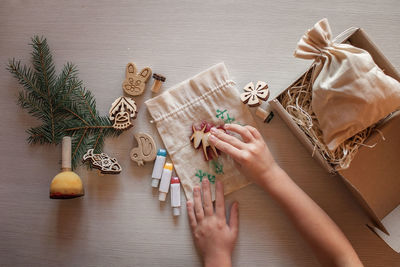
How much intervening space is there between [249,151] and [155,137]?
Answer: 26 cm

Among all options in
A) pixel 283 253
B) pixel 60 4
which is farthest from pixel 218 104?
pixel 60 4

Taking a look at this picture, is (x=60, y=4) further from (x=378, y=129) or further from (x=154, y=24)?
(x=378, y=129)

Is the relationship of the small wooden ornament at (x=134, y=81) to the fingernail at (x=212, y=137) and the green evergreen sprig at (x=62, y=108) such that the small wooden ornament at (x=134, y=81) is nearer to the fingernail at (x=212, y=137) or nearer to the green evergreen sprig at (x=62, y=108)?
the green evergreen sprig at (x=62, y=108)

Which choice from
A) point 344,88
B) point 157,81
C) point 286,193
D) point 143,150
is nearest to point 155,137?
point 143,150

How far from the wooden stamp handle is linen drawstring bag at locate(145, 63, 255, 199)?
23 cm

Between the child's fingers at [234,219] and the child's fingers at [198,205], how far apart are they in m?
0.08

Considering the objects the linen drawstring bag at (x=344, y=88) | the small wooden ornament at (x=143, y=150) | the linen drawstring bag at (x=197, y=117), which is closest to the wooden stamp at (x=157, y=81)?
the linen drawstring bag at (x=197, y=117)

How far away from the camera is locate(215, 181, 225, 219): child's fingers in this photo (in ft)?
2.55

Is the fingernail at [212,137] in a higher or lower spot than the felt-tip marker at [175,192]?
higher

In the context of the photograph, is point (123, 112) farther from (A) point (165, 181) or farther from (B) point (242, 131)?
(B) point (242, 131)

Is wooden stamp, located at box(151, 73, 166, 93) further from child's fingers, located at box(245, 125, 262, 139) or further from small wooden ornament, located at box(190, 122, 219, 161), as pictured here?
child's fingers, located at box(245, 125, 262, 139)

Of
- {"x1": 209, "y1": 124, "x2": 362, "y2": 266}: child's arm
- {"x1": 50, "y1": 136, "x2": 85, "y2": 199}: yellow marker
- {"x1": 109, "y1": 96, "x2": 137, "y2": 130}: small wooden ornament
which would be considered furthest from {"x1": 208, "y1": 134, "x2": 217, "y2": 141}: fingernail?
{"x1": 50, "y1": 136, "x2": 85, "y2": 199}: yellow marker

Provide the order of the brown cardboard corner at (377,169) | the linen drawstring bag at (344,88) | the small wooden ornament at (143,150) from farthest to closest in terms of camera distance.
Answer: the small wooden ornament at (143,150) < the brown cardboard corner at (377,169) < the linen drawstring bag at (344,88)

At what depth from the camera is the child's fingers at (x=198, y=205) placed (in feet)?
2.54
